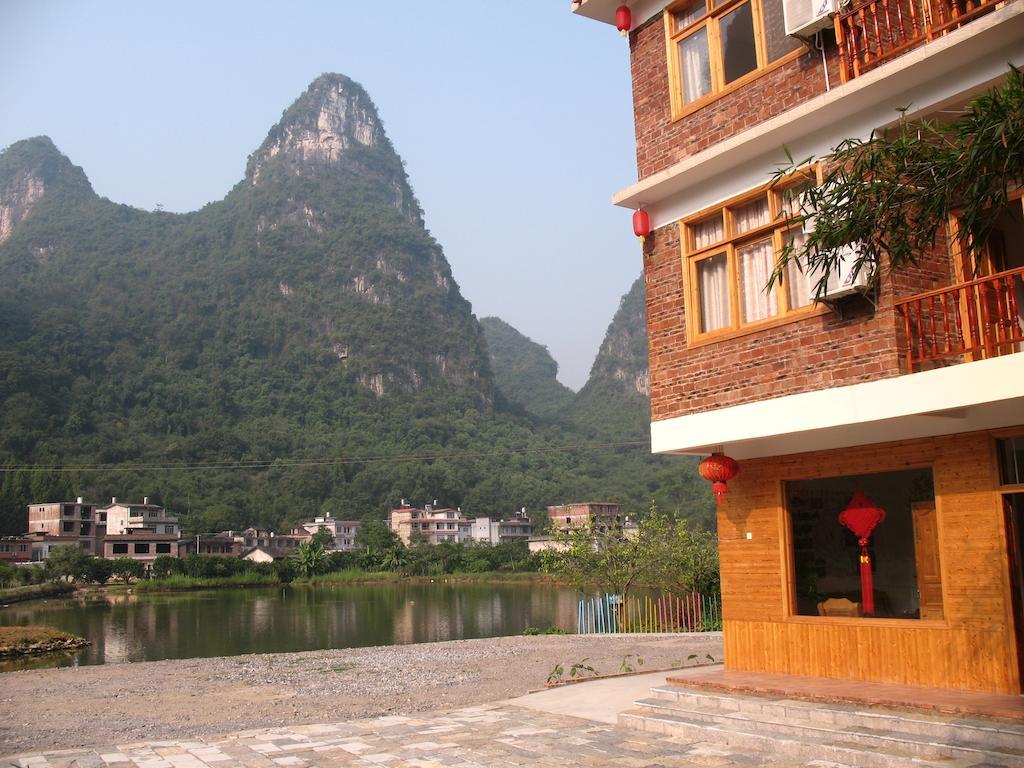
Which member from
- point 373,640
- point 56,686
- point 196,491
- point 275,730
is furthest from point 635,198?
point 196,491

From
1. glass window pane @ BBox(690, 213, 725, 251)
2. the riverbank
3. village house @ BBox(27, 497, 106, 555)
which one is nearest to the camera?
glass window pane @ BBox(690, 213, 725, 251)

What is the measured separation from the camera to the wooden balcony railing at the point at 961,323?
6719mm

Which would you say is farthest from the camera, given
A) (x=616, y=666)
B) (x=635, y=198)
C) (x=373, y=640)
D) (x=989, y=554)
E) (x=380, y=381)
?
(x=380, y=381)

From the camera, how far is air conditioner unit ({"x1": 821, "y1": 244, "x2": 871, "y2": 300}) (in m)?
7.00

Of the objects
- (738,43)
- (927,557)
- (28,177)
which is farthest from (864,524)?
(28,177)

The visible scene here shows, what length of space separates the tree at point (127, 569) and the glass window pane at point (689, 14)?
58.7 meters

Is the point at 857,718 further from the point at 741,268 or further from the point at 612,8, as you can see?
the point at 612,8

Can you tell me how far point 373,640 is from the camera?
2780 cm

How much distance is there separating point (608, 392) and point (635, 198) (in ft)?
460

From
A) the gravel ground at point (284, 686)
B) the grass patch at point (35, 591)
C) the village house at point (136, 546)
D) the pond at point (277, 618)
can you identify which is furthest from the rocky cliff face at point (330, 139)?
the gravel ground at point (284, 686)

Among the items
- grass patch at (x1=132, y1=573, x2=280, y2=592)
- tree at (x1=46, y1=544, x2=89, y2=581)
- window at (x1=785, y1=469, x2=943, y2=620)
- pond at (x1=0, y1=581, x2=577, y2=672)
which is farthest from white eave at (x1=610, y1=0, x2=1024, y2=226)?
tree at (x1=46, y1=544, x2=89, y2=581)

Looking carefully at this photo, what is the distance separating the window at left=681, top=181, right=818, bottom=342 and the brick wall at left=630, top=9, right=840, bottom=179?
0.69 m

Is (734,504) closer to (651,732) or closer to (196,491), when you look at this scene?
(651,732)

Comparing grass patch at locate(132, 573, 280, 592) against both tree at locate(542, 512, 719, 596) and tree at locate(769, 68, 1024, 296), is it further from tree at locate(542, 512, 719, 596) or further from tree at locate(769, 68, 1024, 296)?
tree at locate(769, 68, 1024, 296)
